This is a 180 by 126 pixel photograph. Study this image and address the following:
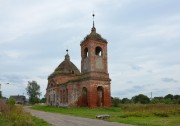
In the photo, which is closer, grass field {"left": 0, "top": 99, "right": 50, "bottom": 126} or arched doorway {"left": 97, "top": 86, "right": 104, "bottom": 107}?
grass field {"left": 0, "top": 99, "right": 50, "bottom": 126}

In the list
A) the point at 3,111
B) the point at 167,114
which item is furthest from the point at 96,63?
the point at 3,111

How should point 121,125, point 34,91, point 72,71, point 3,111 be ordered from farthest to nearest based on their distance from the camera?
point 34,91, point 72,71, point 3,111, point 121,125

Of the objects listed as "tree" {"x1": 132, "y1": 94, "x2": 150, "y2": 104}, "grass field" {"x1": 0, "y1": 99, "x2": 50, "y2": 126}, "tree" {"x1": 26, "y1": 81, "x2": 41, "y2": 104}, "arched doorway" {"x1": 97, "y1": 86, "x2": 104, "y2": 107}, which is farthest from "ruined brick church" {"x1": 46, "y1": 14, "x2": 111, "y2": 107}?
"tree" {"x1": 26, "y1": 81, "x2": 41, "y2": 104}

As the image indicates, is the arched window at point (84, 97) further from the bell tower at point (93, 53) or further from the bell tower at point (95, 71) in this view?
the bell tower at point (93, 53)

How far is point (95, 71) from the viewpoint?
45.5 m

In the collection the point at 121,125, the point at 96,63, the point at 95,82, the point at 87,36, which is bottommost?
the point at 121,125

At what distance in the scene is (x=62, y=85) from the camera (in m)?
53.9

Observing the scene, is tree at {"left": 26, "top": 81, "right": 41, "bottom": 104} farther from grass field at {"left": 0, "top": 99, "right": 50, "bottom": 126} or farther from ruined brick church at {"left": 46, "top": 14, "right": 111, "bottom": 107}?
grass field at {"left": 0, "top": 99, "right": 50, "bottom": 126}

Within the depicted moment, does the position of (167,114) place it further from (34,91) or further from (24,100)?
(24,100)

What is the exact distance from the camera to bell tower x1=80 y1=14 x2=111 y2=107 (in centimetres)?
4484

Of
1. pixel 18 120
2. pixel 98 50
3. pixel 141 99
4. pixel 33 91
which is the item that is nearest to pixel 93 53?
pixel 98 50

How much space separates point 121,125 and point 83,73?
99.5ft

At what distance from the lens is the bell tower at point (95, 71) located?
44.8m

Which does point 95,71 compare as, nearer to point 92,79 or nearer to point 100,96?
point 92,79
